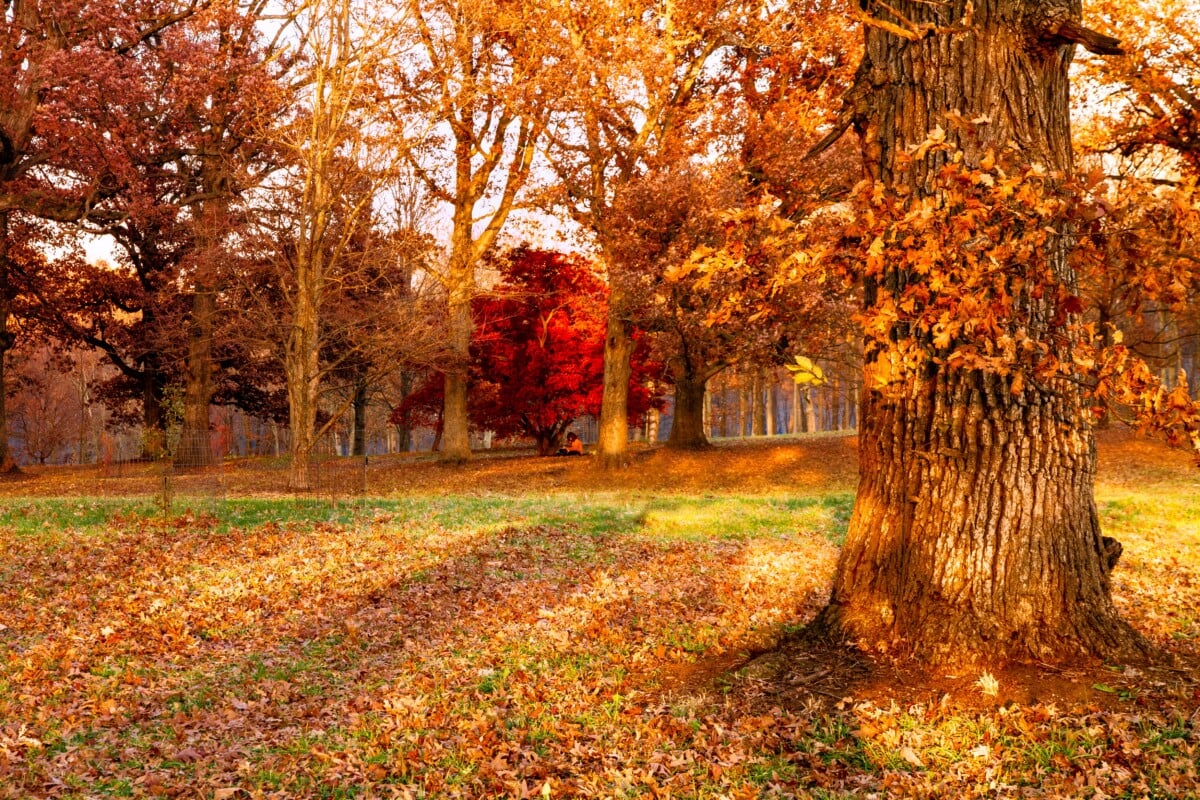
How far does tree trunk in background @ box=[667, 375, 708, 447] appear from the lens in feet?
84.3

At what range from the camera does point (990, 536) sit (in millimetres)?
5020

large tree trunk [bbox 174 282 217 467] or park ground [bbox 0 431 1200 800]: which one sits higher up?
large tree trunk [bbox 174 282 217 467]

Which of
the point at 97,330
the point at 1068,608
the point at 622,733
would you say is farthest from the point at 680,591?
the point at 97,330

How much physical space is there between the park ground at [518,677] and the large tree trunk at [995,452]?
27 cm

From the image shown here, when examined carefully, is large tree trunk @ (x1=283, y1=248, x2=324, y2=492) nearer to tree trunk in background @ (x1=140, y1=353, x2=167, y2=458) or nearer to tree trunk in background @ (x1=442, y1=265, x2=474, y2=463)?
tree trunk in background @ (x1=442, y1=265, x2=474, y2=463)

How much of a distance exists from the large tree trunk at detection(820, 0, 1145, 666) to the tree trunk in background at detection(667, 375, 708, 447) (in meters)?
20.4

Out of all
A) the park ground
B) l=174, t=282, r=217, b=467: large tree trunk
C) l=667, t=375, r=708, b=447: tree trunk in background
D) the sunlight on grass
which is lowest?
the park ground

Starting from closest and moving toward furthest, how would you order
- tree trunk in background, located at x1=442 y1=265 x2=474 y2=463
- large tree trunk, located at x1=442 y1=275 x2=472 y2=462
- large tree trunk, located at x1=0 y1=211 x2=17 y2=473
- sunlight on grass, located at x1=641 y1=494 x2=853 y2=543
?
sunlight on grass, located at x1=641 y1=494 x2=853 y2=543 → tree trunk in background, located at x1=442 y1=265 x2=474 y2=463 → large tree trunk, located at x1=0 y1=211 x2=17 y2=473 → large tree trunk, located at x1=442 y1=275 x2=472 y2=462

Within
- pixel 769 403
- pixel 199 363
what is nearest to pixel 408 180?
pixel 199 363

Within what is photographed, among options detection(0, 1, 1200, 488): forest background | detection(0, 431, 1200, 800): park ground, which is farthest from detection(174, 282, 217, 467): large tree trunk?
detection(0, 431, 1200, 800): park ground

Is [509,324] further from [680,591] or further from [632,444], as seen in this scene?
[680,591]

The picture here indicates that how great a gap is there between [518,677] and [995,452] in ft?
11.7

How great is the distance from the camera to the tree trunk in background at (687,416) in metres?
25.7

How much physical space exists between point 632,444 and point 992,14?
27.6 meters
